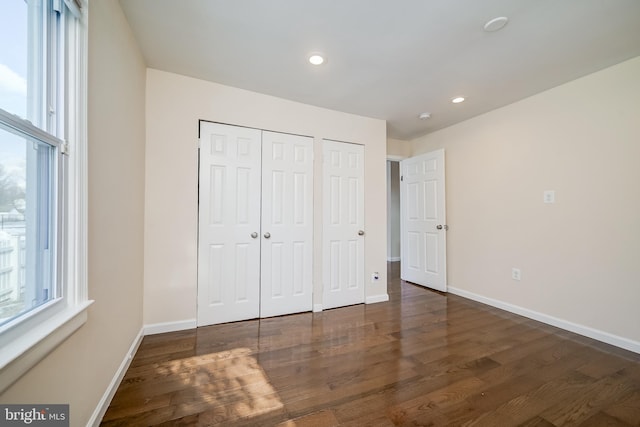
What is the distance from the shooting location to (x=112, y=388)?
1.50m

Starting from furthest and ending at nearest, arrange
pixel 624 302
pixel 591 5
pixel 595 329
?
1. pixel 595 329
2. pixel 624 302
3. pixel 591 5

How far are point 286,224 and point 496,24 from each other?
2.45 metres

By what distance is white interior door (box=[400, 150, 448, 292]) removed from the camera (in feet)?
12.2

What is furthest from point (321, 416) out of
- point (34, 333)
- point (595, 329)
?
point (595, 329)

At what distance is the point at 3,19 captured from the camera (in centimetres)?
83

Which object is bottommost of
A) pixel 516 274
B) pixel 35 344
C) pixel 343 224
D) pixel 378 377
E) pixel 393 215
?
pixel 378 377

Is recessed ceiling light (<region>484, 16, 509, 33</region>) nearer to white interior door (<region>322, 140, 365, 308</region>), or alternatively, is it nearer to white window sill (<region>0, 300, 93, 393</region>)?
white interior door (<region>322, 140, 365, 308</region>)

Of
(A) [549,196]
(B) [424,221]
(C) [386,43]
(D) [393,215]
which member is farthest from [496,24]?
(D) [393,215]

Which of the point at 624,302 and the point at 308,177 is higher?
the point at 308,177

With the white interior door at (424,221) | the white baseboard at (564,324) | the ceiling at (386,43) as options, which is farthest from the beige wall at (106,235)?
the white baseboard at (564,324)

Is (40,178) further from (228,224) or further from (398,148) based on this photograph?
(398,148)

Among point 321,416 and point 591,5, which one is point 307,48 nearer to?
point 591,5

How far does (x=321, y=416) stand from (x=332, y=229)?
1.95 m

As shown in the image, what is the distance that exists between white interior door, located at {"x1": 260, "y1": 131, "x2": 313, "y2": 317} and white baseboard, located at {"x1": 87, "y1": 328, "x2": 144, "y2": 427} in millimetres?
1147
